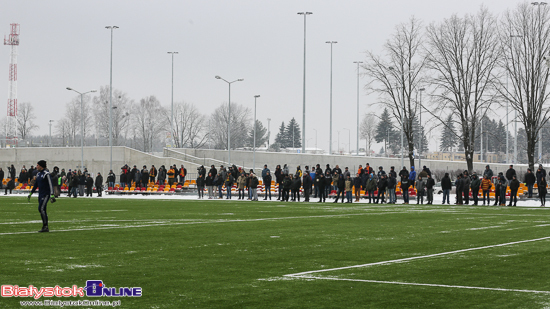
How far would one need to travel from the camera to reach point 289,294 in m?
8.55

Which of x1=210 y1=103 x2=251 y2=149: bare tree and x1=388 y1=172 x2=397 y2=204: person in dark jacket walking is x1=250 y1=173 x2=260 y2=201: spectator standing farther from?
x1=210 y1=103 x2=251 y2=149: bare tree

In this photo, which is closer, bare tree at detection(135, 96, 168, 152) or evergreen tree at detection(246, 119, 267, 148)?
bare tree at detection(135, 96, 168, 152)

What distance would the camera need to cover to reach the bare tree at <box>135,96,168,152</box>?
411 ft

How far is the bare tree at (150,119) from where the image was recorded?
12519cm

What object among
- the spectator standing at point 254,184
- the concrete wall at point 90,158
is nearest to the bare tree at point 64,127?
the concrete wall at point 90,158

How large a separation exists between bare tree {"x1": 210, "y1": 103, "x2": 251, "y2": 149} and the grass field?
11074 cm

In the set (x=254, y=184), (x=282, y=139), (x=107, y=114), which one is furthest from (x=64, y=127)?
(x=254, y=184)

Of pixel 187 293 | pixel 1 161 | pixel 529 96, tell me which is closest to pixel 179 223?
pixel 187 293

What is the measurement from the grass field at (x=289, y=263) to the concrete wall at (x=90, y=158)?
53008 mm

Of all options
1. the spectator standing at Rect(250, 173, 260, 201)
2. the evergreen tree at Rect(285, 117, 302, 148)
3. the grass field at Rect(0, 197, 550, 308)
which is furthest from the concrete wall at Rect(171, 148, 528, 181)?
the evergreen tree at Rect(285, 117, 302, 148)

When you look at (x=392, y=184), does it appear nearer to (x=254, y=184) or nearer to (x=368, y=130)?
(x=254, y=184)

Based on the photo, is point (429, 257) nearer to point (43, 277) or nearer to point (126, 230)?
point (43, 277)

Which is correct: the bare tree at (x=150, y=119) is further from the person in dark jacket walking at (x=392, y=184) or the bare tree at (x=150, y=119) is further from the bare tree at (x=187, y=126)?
the person in dark jacket walking at (x=392, y=184)

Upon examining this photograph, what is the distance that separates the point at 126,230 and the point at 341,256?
279 inches
